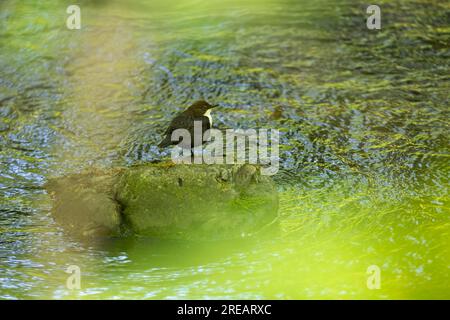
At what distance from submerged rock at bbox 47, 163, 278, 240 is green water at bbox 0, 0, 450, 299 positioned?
0.15 metres

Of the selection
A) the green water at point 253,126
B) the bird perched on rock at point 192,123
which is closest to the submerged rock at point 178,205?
the green water at point 253,126

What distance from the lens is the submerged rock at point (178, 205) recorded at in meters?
6.03

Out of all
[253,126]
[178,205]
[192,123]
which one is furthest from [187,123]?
[178,205]

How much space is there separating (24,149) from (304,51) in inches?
175

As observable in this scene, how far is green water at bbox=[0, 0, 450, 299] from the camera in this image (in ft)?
17.9

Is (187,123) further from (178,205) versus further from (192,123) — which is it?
(178,205)

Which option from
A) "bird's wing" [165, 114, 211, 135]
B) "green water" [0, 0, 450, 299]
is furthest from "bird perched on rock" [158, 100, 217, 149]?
"green water" [0, 0, 450, 299]

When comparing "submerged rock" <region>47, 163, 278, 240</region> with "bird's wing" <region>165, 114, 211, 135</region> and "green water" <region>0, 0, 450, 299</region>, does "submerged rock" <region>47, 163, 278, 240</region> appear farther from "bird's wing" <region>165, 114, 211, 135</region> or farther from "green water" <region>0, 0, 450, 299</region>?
"bird's wing" <region>165, 114, 211, 135</region>

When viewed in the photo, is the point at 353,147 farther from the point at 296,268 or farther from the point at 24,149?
the point at 24,149

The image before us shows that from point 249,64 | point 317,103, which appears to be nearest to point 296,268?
point 317,103

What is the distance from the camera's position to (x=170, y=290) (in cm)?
521

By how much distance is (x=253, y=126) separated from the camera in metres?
8.42

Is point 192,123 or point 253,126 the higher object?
point 192,123

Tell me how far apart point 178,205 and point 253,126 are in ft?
8.60
